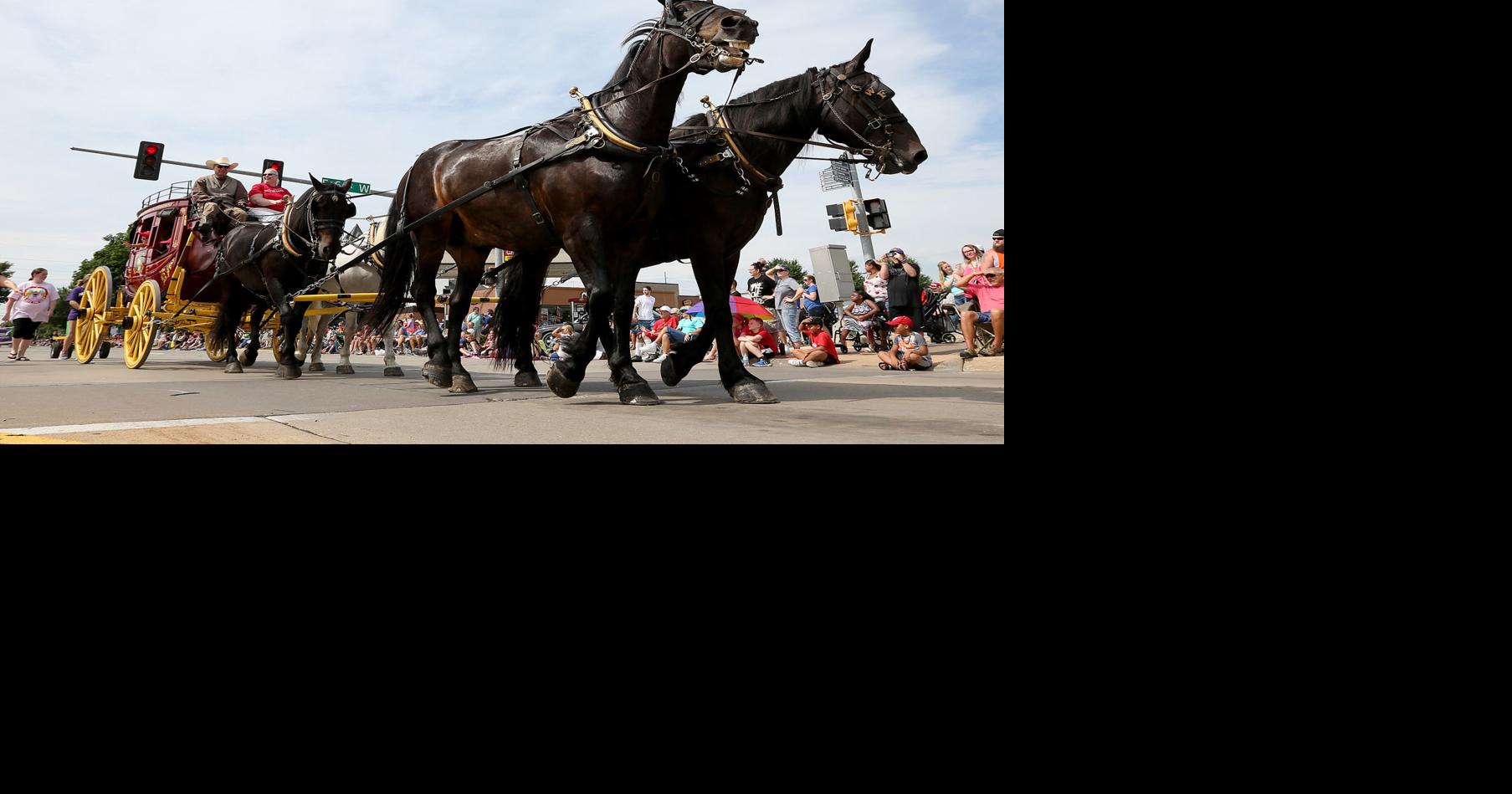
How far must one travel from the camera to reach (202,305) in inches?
489

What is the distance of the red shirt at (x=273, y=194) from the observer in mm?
12266

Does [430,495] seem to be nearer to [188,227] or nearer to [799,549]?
[799,549]

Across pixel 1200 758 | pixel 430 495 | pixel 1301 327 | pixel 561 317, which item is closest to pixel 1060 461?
pixel 1301 327

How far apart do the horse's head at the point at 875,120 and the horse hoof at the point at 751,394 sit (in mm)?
1637

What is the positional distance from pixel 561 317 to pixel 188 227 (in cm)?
1610

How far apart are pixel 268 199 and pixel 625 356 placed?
8.04 metres

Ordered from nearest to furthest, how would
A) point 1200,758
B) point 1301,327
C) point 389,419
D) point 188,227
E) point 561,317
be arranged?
point 1200,758
point 1301,327
point 389,419
point 188,227
point 561,317

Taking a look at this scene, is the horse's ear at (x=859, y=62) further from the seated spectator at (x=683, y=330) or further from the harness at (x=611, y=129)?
the seated spectator at (x=683, y=330)

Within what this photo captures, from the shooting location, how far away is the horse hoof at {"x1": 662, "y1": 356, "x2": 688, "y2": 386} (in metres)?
7.35

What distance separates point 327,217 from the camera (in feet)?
32.7

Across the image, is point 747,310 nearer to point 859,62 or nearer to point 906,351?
point 906,351

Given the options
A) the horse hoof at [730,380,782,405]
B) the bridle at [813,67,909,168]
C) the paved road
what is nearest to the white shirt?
the paved road

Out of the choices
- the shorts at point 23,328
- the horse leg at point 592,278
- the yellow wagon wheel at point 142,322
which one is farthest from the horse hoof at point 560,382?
the shorts at point 23,328

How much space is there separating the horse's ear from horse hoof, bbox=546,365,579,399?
2671mm
